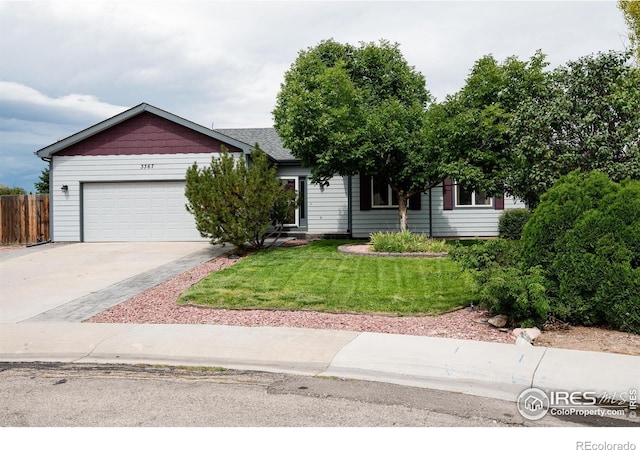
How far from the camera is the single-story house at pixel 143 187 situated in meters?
18.7

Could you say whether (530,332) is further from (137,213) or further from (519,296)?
(137,213)

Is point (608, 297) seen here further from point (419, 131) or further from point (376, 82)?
point (376, 82)

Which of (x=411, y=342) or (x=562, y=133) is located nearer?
(x=411, y=342)

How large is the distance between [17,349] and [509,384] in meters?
5.87

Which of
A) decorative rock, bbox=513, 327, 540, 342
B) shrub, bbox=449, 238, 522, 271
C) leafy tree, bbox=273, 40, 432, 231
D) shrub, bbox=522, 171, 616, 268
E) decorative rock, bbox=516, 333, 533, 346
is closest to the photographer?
decorative rock, bbox=516, 333, 533, 346

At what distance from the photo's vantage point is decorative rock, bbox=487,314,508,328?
7.23 m

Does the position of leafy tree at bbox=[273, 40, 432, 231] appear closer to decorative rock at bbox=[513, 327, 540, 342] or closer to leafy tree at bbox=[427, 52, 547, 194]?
leafy tree at bbox=[427, 52, 547, 194]

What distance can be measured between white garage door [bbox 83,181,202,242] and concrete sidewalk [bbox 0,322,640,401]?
36.9ft

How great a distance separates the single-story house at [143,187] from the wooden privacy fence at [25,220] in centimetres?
73

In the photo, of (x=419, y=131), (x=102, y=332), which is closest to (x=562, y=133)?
(x=419, y=131)

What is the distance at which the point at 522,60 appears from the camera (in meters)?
13.7

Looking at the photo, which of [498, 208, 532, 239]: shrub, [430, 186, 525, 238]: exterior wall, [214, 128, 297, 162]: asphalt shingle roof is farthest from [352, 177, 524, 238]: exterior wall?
[214, 128, 297, 162]: asphalt shingle roof

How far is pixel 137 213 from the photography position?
19016 millimetres

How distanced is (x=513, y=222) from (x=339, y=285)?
35.9 ft
